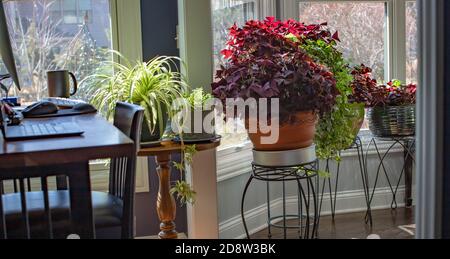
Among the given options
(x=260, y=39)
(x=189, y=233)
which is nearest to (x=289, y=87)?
(x=260, y=39)

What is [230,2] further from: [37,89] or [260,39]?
[37,89]

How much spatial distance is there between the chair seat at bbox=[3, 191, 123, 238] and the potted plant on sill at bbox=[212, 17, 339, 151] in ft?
2.61

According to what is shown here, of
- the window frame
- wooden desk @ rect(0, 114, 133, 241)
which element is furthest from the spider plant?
the window frame

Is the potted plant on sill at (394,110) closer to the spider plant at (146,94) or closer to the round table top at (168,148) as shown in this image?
the round table top at (168,148)

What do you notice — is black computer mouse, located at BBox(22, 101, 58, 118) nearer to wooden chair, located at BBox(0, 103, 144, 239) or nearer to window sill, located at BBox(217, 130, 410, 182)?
wooden chair, located at BBox(0, 103, 144, 239)

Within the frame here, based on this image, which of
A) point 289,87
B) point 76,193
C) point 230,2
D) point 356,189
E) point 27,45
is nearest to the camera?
point 76,193

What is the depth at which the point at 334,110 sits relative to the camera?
→ 8.82ft

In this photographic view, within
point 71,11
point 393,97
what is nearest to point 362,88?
point 393,97

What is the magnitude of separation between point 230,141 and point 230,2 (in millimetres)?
792

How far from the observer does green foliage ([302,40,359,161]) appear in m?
2.70

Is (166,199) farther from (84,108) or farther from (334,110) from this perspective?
(334,110)

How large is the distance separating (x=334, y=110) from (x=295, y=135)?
33 centimetres

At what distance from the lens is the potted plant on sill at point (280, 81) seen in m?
2.38

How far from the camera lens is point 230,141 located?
130 inches
